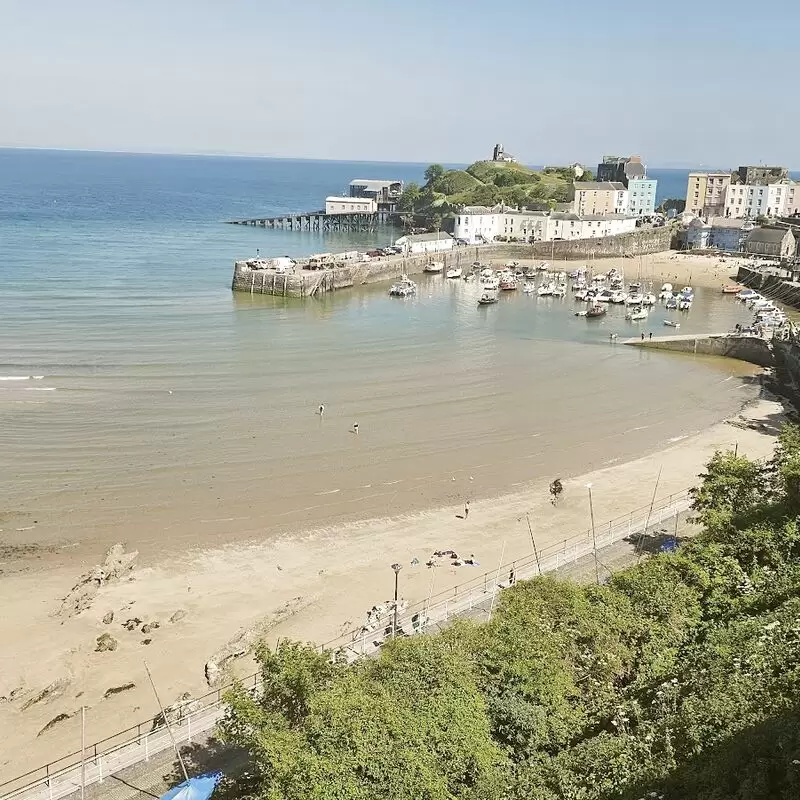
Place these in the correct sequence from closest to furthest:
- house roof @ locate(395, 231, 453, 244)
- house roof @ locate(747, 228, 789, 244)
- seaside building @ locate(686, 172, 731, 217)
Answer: house roof @ locate(747, 228, 789, 244)
house roof @ locate(395, 231, 453, 244)
seaside building @ locate(686, 172, 731, 217)

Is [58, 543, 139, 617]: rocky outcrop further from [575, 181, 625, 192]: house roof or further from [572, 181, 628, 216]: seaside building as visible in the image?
[575, 181, 625, 192]: house roof

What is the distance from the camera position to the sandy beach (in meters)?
14.1

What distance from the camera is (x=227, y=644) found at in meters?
15.7

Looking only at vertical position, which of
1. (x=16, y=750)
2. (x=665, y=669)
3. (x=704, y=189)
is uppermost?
(x=704, y=189)

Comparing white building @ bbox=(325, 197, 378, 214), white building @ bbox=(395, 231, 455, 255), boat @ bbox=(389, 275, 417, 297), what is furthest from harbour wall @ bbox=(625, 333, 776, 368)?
white building @ bbox=(325, 197, 378, 214)

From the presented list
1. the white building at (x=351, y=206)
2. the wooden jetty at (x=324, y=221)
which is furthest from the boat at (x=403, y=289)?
the white building at (x=351, y=206)

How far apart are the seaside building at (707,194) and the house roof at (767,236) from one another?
21965 mm

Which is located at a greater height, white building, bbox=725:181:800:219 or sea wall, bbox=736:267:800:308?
white building, bbox=725:181:800:219

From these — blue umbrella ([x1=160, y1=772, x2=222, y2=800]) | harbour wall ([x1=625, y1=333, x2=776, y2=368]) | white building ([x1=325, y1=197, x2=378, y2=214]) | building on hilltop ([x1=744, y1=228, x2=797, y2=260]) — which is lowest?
blue umbrella ([x1=160, y1=772, x2=222, y2=800])

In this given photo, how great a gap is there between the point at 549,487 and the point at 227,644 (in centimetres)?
1173

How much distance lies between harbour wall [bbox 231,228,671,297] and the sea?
5.16ft

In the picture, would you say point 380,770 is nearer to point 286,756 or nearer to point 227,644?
point 286,756

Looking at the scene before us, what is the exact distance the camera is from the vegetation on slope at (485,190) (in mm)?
94375

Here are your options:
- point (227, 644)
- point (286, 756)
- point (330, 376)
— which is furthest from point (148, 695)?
point (330, 376)
